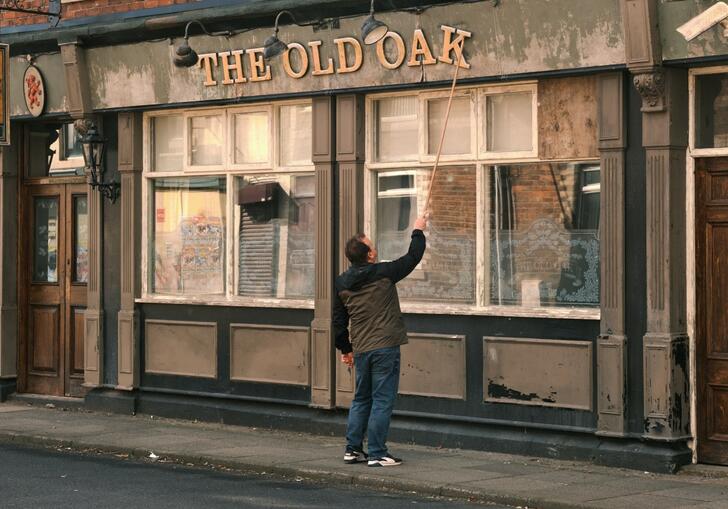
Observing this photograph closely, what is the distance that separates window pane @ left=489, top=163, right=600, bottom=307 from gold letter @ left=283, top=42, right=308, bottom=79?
2344mm

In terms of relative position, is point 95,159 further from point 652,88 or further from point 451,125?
point 652,88

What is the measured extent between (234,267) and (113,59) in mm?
2814

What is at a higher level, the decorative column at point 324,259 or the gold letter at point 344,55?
the gold letter at point 344,55

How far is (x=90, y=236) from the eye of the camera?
1727 cm

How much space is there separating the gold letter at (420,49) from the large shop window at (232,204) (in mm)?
1745

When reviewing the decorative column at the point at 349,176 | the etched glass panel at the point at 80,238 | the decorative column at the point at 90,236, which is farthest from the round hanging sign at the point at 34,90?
the decorative column at the point at 349,176

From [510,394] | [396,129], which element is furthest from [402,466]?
[396,129]

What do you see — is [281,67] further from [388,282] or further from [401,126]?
[388,282]

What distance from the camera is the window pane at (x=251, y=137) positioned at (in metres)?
15.8

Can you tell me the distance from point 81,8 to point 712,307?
8.57m

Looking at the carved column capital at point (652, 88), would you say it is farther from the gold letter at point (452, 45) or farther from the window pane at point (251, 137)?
the window pane at point (251, 137)

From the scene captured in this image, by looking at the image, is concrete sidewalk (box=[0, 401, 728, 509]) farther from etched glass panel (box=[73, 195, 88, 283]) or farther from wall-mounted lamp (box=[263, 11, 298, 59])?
wall-mounted lamp (box=[263, 11, 298, 59])

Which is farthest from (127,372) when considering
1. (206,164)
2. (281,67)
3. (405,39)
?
(405,39)

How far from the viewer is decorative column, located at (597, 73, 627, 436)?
12641 millimetres
